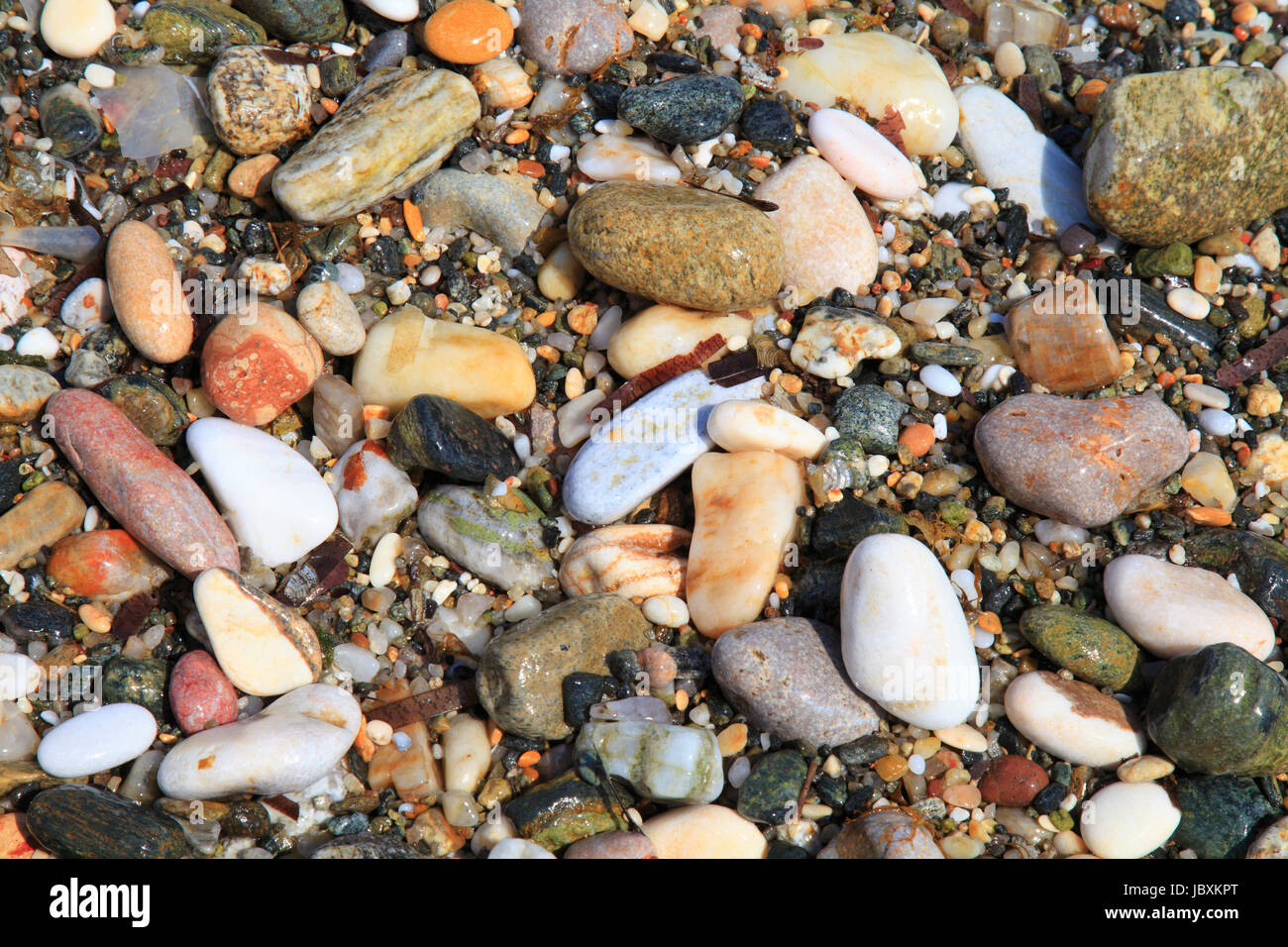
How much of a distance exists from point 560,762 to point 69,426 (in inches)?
102

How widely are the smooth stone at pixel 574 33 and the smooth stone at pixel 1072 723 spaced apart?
3.76m

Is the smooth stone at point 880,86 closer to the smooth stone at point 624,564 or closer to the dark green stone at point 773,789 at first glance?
the smooth stone at point 624,564

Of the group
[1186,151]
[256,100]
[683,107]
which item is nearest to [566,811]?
[683,107]

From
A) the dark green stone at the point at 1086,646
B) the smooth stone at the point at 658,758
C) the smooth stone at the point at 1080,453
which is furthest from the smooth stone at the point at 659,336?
the dark green stone at the point at 1086,646

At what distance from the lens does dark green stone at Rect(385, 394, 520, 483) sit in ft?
13.1

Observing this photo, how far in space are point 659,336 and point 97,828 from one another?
2984 mm

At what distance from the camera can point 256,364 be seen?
419 centimetres

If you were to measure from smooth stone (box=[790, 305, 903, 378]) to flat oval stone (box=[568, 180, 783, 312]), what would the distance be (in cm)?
30

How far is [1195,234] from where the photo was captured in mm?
4789

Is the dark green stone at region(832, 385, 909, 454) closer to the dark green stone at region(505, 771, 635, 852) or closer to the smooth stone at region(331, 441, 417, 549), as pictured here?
the dark green stone at region(505, 771, 635, 852)

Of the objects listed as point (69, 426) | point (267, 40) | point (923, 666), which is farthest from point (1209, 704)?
point (267, 40)

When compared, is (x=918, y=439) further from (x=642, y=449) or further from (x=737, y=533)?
(x=642, y=449)

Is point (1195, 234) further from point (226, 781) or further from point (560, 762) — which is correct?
point (226, 781)

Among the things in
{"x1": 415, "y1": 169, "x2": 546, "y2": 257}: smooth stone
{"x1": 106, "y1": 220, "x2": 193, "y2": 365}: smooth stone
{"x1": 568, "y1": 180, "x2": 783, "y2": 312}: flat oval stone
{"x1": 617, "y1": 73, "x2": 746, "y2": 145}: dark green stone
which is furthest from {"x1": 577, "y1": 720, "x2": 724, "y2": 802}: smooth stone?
{"x1": 617, "y1": 73, "x2": 746, "y2": 145}: dark green stone
